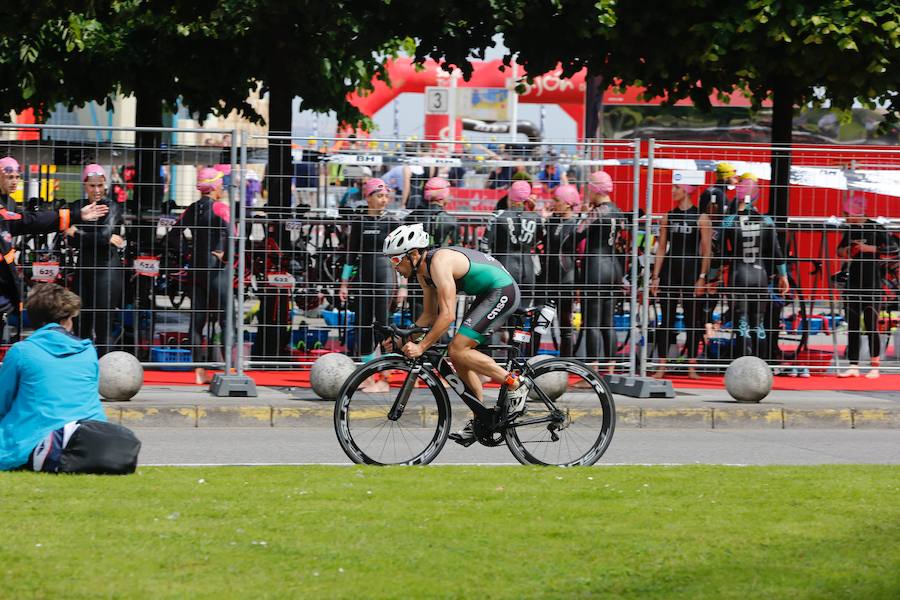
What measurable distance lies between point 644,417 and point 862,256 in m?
3.22

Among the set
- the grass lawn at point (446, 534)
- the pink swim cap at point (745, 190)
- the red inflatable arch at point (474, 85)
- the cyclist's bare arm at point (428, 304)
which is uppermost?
the red inflatable arch at point (474, 85)

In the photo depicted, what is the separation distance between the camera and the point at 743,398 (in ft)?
44.8

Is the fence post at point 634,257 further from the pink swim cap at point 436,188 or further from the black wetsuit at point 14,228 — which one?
the black wetsuit at point 14,228

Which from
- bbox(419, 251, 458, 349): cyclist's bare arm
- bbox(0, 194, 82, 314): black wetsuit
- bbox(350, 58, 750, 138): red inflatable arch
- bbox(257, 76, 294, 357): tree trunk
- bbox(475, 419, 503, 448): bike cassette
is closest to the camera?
bbox(419, 251, 458, 349): cyclist's bare arm

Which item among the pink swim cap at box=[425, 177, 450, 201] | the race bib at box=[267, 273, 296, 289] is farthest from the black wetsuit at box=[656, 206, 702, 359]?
the race bib at box=[267, 273, 296, 289]

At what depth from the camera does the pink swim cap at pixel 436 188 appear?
14.0 meters

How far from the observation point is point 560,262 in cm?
1410

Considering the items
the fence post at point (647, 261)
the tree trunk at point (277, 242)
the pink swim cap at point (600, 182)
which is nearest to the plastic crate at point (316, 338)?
the tree trunk at point (277, 242)

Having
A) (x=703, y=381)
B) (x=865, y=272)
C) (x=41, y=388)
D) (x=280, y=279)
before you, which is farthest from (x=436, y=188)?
(x=41, y=388)

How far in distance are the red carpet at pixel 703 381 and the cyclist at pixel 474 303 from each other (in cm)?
488

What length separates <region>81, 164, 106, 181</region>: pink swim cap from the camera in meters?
13.6

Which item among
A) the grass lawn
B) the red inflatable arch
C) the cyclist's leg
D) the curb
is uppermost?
the red inflatable arch

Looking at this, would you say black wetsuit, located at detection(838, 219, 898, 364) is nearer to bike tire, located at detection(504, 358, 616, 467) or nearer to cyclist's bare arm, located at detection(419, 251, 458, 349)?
bike tire, located at detection(504, 358, 616, 467)

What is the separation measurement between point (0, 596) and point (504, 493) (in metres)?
3.17
